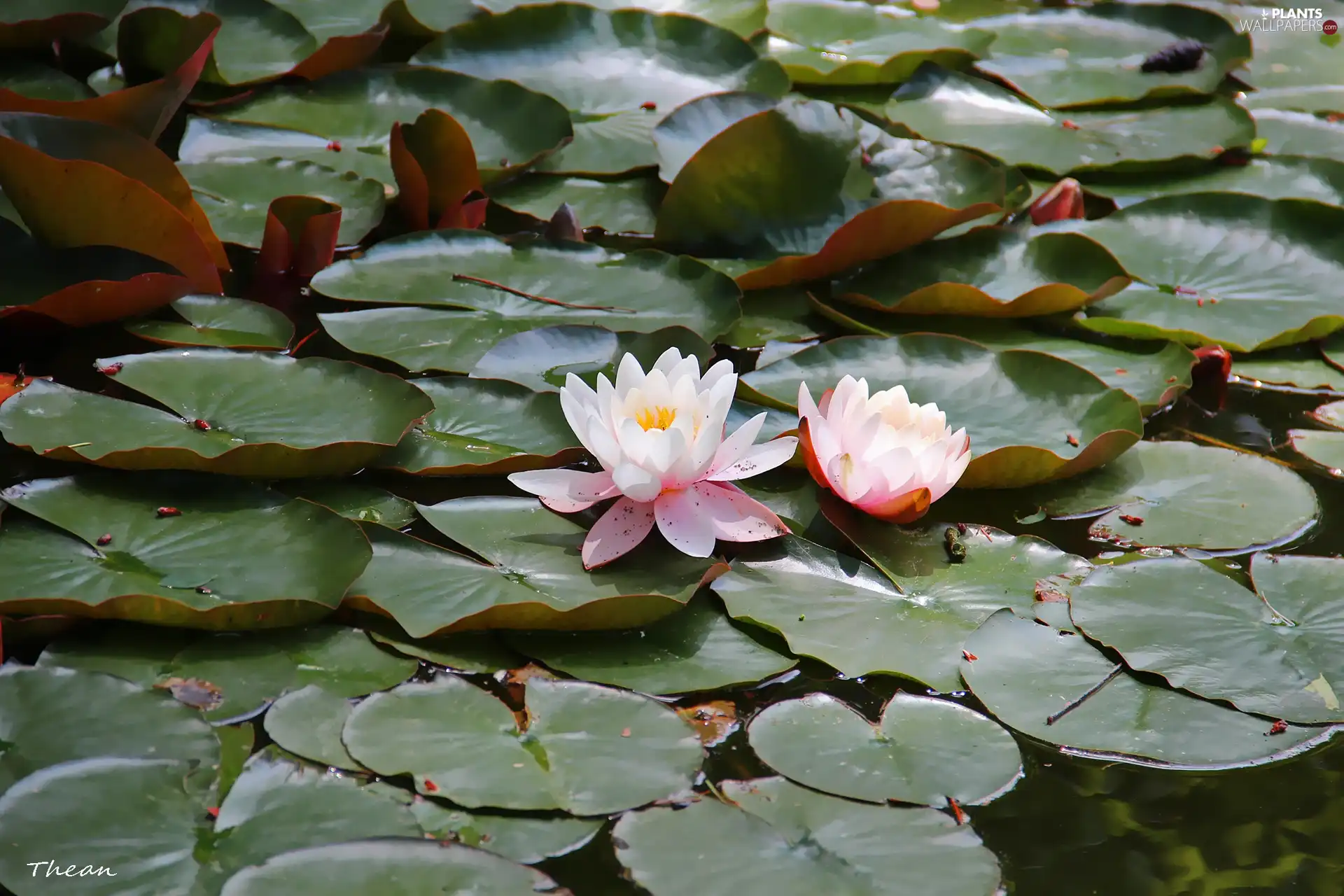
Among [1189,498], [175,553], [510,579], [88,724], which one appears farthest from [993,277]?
[88,724]

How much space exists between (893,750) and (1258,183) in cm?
221

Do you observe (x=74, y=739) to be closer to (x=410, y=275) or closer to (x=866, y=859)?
(x=866, y=859)

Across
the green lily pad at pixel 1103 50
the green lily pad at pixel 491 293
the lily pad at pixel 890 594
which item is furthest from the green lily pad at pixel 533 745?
the green lily pad at pixel 1103 50

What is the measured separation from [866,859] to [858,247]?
143cm

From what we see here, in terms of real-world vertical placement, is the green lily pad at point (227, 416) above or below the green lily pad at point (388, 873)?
above

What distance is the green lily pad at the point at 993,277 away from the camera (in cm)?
230

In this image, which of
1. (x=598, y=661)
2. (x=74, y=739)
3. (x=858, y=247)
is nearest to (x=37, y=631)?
(x=74, y=739)

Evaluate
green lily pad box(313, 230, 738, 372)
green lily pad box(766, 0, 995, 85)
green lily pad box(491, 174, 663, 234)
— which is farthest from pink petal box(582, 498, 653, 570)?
green lily pad box(766, 0, 995, 85)

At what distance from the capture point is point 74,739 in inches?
50.8

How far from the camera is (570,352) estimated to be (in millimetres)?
2027

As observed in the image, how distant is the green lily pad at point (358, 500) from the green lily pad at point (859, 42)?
196cm

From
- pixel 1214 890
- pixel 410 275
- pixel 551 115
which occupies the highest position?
pixel 551 115

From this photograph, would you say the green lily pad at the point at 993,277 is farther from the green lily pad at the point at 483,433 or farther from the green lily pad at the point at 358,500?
the green lily pad at the point at 358,500

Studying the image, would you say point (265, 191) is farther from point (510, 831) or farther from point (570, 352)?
point (510, 831)
